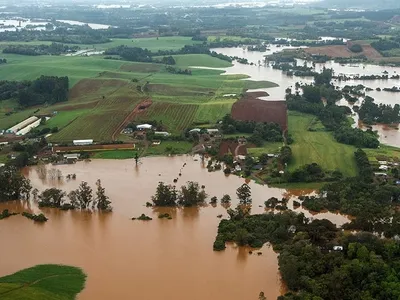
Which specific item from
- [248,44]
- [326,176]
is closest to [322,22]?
[248,44]

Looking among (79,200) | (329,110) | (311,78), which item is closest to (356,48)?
(311,78)

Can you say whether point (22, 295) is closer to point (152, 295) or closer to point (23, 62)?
point (152, 295)

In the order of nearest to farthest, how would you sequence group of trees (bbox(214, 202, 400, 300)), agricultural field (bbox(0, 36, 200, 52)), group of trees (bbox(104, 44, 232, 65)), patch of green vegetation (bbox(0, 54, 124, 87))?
group of trees (bbox(214, 202, 400, 300))
patch of green vegetation (bbox(0, 54, 124, 87))
group of trees (bbox(104, 44, 232, 65))
agricultural field (bbox(0, 36, 200, 52))

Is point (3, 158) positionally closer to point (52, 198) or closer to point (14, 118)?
point (52, 198)

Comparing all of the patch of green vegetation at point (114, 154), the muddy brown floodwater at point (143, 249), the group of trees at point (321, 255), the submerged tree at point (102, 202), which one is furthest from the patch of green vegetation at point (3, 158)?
the group of trees at point (321, 255)

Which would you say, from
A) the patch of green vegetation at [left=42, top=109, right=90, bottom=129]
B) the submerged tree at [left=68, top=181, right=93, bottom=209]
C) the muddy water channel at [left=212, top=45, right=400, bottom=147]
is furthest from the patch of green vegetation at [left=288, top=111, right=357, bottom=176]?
the patch of green vegetation at [left=42, top=109, right=90, bottom=129]

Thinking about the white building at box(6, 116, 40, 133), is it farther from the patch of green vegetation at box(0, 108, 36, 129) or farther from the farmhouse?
the farmhouse

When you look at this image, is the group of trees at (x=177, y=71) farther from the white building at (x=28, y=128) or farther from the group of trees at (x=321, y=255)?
the group of trees at (x=321, y=255)
